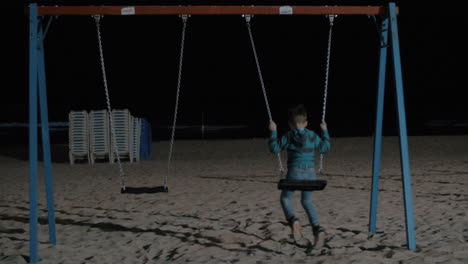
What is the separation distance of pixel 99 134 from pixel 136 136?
0.98 meters

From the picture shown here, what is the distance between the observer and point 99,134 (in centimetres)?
1570

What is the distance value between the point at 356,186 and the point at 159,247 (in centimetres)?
525

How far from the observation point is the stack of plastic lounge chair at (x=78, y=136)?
1568cm

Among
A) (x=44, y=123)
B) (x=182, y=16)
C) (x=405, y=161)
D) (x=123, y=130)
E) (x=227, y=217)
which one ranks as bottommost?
(x=227, y=217)

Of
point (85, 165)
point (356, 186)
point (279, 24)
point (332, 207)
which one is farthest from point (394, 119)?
point (332, 207)

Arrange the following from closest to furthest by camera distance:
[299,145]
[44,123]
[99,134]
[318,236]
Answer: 1. [299,145]
2. [318,236]
3. [44,123]
4. [99,134]

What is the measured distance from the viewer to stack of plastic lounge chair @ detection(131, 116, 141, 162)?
1582 centimetres

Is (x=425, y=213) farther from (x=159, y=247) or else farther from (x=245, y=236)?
(x=159, y=247)

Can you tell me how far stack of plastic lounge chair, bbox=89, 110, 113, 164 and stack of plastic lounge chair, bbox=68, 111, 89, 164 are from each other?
141 millimetres

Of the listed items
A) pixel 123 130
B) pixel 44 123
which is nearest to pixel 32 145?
pixel 44 123

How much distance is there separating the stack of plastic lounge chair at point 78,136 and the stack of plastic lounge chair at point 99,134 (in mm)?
141

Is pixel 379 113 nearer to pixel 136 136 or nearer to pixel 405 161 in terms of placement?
pixel 405 161

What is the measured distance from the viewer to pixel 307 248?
17.7 ft

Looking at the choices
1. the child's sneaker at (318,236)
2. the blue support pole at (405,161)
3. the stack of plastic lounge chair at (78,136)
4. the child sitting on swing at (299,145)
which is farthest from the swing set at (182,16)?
the stack of plastic lounge chair at (78,136)
